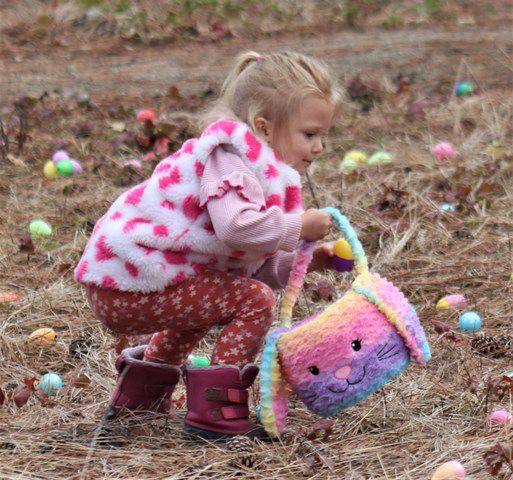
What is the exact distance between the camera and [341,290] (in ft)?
15.0

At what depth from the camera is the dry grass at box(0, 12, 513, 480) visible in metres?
3.03

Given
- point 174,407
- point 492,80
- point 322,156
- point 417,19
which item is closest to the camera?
point 174,407

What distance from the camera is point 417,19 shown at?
10859 mm

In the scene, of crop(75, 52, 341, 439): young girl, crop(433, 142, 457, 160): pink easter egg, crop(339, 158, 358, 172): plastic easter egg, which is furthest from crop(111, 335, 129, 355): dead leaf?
crop(433, 142, 457, 160): pink easter egg

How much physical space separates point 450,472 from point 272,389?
580 mm

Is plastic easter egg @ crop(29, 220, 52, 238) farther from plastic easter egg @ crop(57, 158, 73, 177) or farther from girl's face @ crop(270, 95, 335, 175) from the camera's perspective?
girl's face @ crop(270, 95, 335, 175)

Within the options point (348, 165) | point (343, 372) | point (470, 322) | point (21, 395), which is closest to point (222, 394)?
point (343, 372)

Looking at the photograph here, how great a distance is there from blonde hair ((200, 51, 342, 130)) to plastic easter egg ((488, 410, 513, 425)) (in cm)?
102

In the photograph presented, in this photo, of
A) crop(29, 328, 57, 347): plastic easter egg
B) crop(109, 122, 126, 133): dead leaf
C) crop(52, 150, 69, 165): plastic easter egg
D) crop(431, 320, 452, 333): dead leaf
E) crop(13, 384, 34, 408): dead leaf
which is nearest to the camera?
crop(13, 384, 34, 408): dead leaf

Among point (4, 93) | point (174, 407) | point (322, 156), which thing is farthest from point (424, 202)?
point (4, 93)

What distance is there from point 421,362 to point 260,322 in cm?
47

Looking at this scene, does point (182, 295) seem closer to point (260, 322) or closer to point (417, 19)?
point (260, 322)

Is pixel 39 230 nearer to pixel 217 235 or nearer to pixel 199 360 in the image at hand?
pixel 199 360

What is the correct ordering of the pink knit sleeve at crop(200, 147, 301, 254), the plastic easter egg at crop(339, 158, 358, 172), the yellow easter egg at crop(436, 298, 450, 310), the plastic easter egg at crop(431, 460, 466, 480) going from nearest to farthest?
1. the plastic easter egg at crop(431, 460, 466, 480)
2. the pink knit sleeve at crop(200, 147, 301, 254)
3. the yellow easter egg at crop(436, 298, 450, 310)
4. the plastic easter egg at crop(339, 158, 358, 172)
